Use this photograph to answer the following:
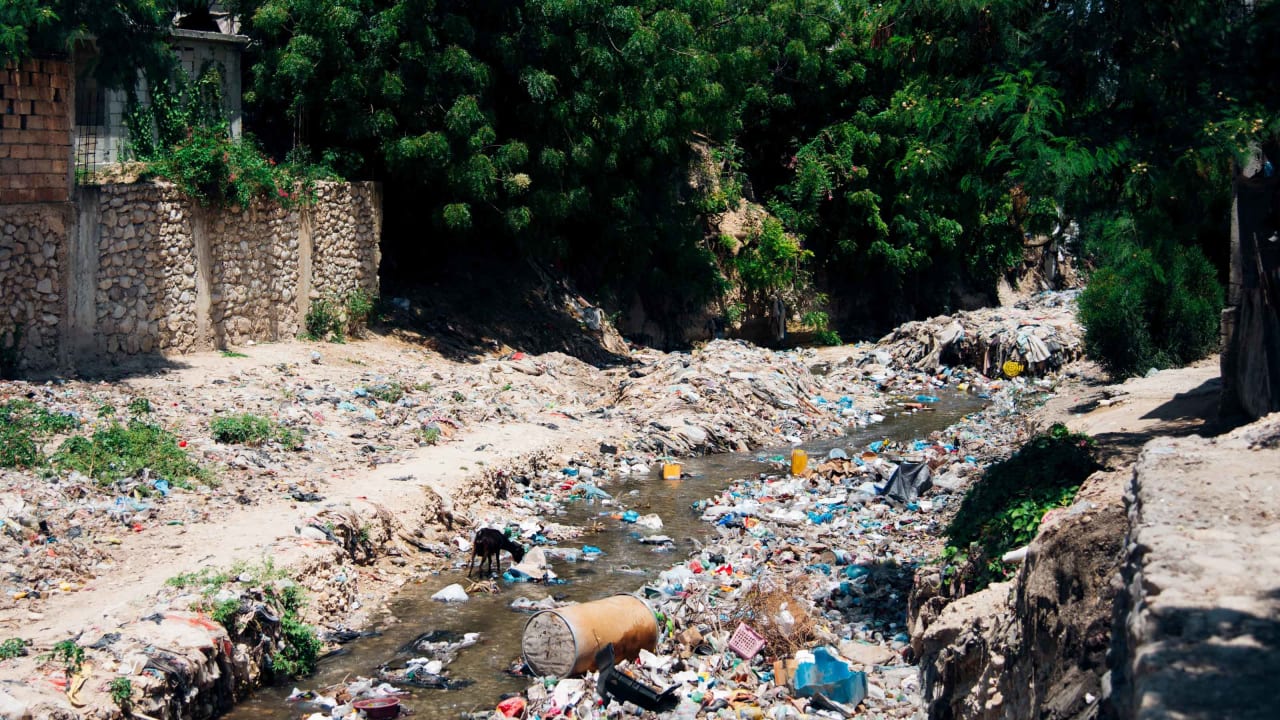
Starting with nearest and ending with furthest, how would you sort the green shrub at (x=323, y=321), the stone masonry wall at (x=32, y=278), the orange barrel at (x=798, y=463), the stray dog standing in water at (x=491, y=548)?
the stray dog standing in water at (x=491, y=548) < the stone masonry wall at (x=32, y=278) < the orange barrel at (x=798, y=463) < the green shrub at (x=323, y=321)

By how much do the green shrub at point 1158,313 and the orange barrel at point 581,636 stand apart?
36.3 feet

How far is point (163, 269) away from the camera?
1274 centimetres

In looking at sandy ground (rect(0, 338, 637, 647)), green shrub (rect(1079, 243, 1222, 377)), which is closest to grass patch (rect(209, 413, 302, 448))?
sandy ground (rect(0, 338, 637, 647))

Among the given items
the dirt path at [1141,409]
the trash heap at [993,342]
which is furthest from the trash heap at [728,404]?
the trash heap at [993,342]

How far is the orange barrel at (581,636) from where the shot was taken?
6938 millimetres

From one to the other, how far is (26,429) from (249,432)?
6.51 ft

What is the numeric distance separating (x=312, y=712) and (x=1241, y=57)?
24.2 ft

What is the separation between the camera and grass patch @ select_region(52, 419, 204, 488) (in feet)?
29.0

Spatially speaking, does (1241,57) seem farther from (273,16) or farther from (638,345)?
(638,345)

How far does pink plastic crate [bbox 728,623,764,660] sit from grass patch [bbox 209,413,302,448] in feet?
17.4

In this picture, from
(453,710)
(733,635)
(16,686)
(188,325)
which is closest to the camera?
(16,686)

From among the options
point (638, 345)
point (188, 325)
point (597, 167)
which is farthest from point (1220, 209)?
point (188, 325)

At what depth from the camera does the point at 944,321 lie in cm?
2231

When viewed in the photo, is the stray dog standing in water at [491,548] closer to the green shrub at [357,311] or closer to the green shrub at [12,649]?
the green shrub at [12,649]
